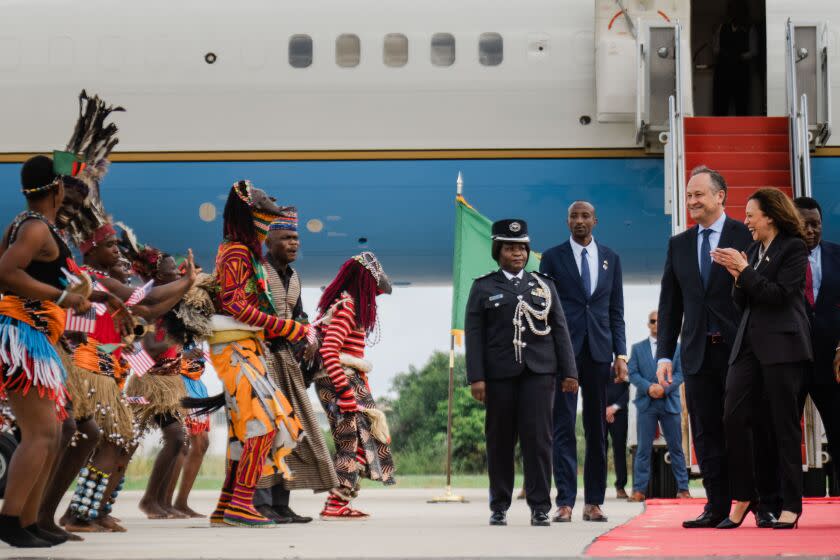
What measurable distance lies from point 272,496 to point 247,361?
1169 millimetres

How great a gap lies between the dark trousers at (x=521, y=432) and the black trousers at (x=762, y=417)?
3.23ft

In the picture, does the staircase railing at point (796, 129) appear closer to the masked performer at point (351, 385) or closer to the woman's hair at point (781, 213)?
the masked performer at point (351, 385)

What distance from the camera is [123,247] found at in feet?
26.1

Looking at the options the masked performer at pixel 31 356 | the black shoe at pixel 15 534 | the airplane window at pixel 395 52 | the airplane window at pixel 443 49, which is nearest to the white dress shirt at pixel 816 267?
the masked performer at pixel 31 356

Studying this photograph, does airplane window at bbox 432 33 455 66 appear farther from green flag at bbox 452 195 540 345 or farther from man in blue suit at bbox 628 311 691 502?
man in blue suit at bbox 628 311 691 502

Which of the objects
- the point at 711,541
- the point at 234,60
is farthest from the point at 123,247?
the point at 234,60

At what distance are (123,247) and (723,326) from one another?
342cm

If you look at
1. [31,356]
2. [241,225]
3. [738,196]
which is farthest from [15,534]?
[738,196]

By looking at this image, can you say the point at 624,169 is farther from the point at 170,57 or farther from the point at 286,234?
the point at 286,234

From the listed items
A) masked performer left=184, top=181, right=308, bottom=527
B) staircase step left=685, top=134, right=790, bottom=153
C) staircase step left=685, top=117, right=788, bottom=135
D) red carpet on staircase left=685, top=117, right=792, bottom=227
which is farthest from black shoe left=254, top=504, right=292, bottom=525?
staircase step left=685, top=117, right=788, bottom=135

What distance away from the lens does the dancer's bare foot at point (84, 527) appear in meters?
7.16

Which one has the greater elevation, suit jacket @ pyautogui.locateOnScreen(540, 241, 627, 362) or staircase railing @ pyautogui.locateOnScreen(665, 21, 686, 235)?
staircase railing @ pyautogui.locateOnScreen(665, 21, 686, 235)

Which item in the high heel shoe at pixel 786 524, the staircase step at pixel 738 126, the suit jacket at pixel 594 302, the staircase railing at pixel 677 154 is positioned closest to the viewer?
the high heel shoe at pixel 786 524

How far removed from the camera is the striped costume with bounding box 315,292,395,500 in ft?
26.7
